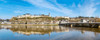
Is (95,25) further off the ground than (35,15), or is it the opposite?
(35,15)

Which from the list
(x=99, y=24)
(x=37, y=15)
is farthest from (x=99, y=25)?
(x=37, y=15)

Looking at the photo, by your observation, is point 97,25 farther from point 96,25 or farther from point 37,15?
point 37,15

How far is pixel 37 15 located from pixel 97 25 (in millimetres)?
141203

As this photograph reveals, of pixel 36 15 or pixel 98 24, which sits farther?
pixel 36 15

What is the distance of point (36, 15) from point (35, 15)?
185 centimetres

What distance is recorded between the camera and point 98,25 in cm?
4259

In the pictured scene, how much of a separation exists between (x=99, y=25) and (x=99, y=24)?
1.49 feet

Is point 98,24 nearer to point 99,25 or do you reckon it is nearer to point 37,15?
point 99,25

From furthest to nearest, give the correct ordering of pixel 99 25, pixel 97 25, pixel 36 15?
pixel 36 15, pixel 97 25, pixel 99 25

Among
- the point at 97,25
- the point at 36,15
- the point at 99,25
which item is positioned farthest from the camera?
the point at 36,15

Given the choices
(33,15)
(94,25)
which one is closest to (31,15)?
(33,15)

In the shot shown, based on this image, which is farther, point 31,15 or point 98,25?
point 31,15

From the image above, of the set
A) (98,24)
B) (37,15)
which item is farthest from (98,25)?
(37,15)

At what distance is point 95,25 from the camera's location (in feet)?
148
